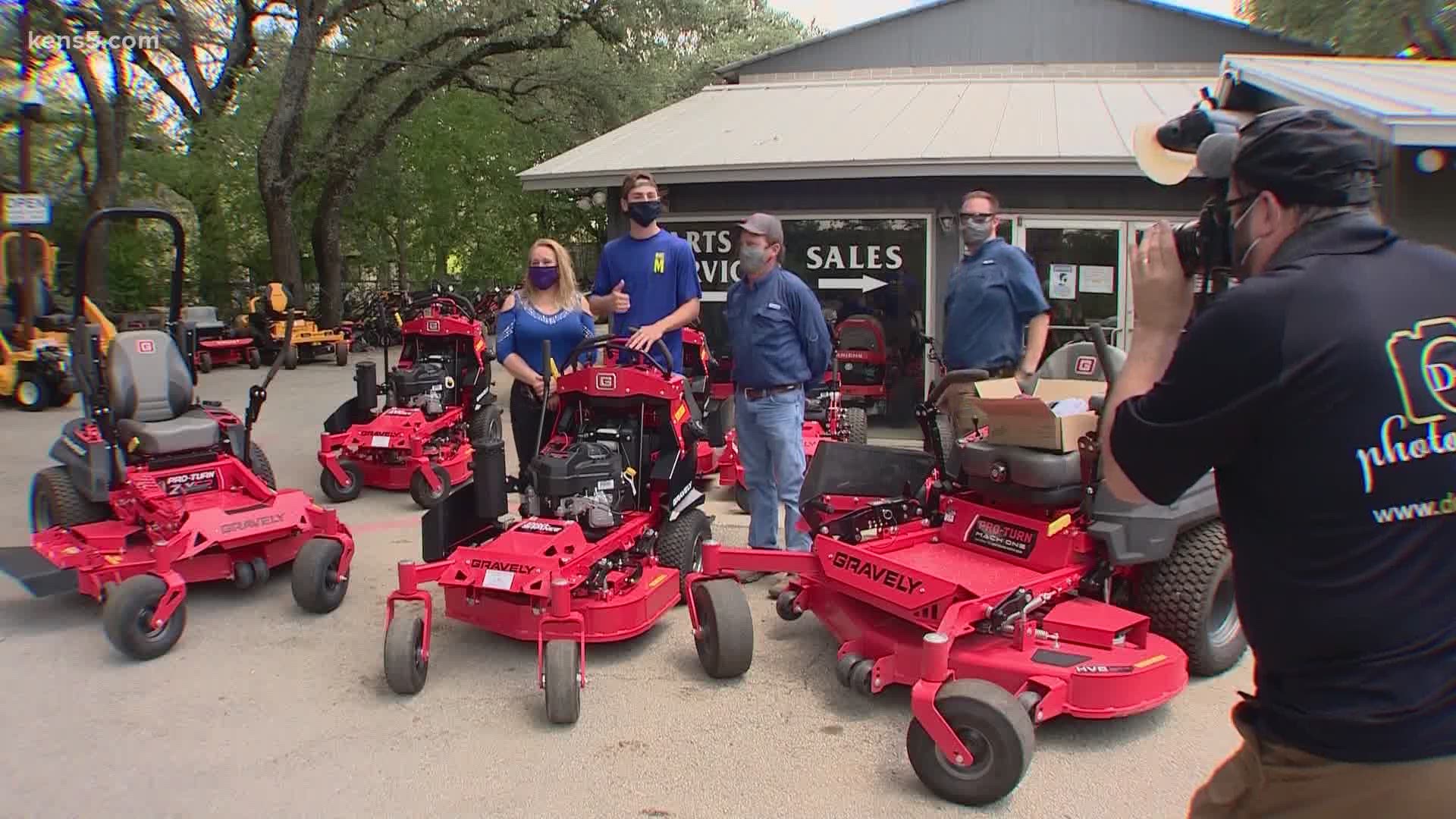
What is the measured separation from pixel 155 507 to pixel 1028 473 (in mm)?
4307

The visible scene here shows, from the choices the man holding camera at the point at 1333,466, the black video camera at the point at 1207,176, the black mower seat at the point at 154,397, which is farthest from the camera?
the black mower seat at the point at 154,397

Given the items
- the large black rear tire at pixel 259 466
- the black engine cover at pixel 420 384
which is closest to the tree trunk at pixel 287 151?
the black engine cover at pixel 420 384

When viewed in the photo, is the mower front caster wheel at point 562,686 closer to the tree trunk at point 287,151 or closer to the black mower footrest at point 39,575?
the black mower footrest at point 39,575

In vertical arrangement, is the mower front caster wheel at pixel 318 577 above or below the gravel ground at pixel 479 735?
above

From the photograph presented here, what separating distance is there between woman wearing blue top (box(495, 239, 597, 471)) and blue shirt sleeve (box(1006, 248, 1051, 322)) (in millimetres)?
2384

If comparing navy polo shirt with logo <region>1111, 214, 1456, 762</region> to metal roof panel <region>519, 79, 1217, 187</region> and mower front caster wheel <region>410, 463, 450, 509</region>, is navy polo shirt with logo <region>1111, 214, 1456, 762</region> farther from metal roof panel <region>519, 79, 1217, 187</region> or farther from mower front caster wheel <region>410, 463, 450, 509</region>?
metal roof panel <region>519, 79, 1217, 187</region>

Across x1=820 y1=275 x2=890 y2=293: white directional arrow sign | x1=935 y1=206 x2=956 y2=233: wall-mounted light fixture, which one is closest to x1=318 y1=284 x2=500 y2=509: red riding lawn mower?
x1=820 y1=275 x2=890 y2=293: white directional arrow sign

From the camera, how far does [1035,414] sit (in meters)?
4.27

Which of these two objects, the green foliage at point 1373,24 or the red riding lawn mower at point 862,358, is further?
the green foliage at point 1373,24

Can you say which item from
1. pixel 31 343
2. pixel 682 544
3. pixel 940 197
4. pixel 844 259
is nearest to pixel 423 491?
pixel 682 544

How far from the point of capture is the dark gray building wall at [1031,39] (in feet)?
46.0

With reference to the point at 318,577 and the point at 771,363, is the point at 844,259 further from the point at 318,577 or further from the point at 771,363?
the point at 318,577

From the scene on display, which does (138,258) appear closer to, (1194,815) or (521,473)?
(521,473)

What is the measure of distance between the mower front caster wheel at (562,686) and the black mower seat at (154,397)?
2938 mm
